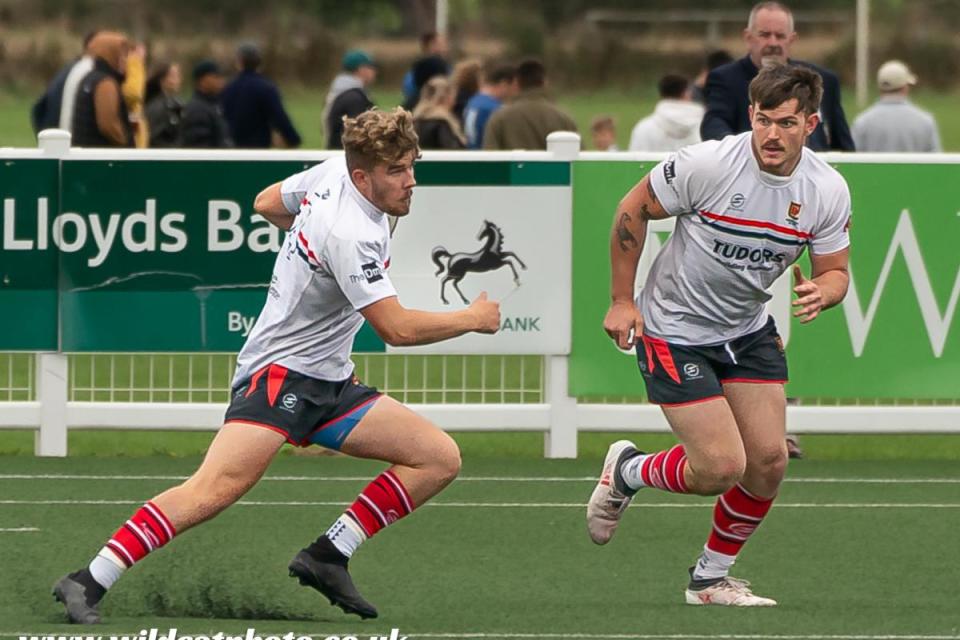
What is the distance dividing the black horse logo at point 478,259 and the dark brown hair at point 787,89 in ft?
12.6

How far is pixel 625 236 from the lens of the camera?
786cm

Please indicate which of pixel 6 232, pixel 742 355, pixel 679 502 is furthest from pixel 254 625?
pixel 6 232

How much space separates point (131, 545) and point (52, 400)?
446 cm

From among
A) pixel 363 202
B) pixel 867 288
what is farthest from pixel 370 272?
pixel 867 288

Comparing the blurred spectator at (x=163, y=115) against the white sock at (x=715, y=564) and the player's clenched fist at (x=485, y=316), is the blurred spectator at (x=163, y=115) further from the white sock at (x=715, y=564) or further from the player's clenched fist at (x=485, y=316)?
the player's clenched fist at (x=485, y=316)

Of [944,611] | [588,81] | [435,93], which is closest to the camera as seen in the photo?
[944,611]

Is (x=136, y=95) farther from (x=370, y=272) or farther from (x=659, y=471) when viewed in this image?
(x=370, y=272)

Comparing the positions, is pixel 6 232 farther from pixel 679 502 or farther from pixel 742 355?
pixel 742 355

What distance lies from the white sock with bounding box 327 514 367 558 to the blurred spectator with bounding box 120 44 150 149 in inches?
287

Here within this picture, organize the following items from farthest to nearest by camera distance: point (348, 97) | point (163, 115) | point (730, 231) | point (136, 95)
Result: 1. point (163, 115)
2. point (136, 95)
3. point (348, 97)
4. point (730, 231)

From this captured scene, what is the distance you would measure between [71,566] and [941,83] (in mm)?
53111

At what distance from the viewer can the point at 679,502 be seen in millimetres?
10445

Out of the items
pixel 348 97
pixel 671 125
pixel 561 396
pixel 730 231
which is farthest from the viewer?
pixel 348 97

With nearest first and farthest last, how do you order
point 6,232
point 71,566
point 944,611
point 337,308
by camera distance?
point 337,308
point 944,611
point 71,566
point 6,232
